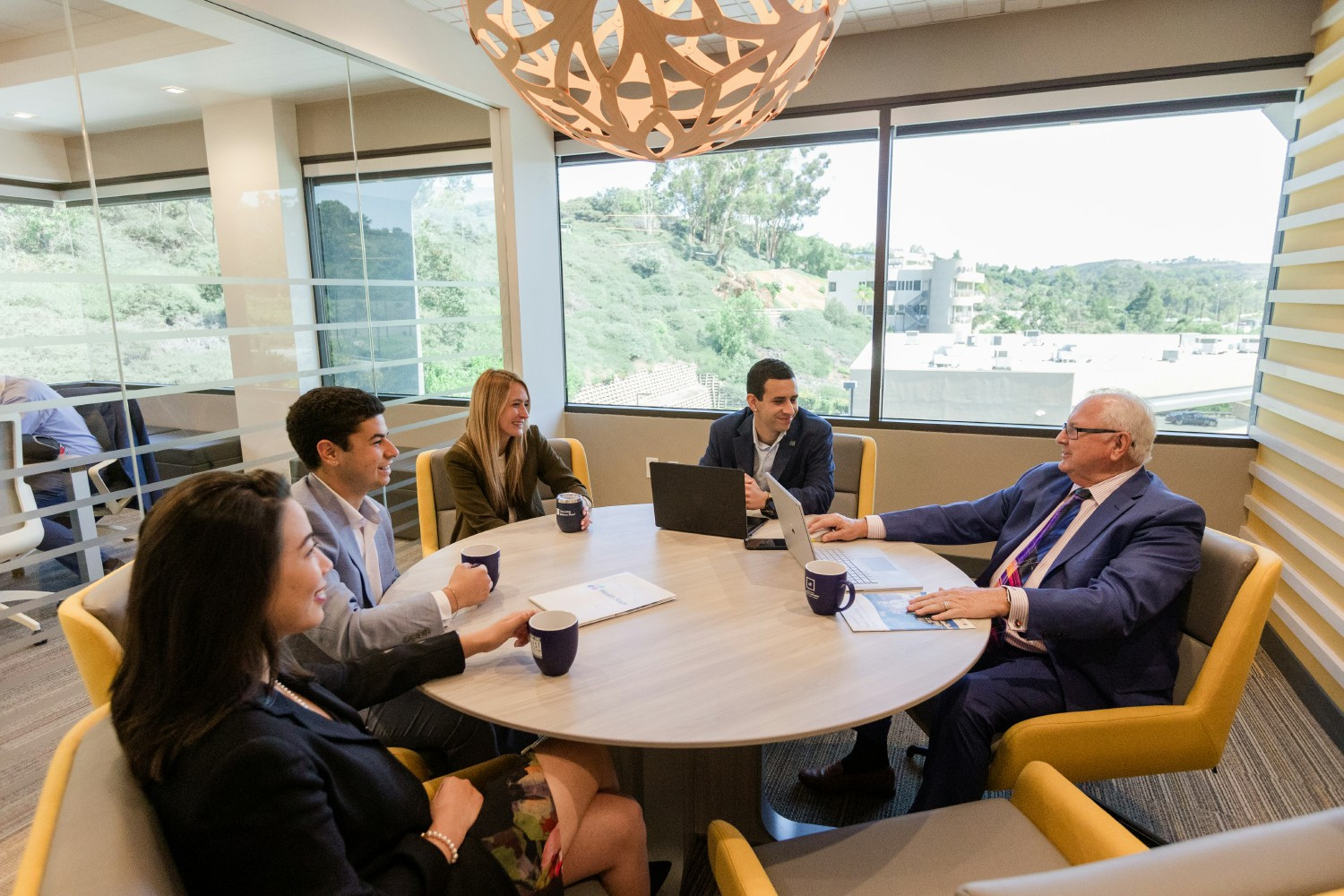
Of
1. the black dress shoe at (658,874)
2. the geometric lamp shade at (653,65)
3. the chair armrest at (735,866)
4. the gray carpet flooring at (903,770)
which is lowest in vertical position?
the gray carpet flooring at (903,770)

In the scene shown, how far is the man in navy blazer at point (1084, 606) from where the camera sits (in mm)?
1673

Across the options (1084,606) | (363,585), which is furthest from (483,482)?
(1084,606)

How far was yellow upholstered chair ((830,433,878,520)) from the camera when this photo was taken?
288cm

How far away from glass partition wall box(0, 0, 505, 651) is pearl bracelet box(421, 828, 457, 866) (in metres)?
1.73

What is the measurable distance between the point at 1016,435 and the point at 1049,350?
0.48 m

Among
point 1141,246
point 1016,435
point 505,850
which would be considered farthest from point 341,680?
point 1141,246

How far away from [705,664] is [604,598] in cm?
40

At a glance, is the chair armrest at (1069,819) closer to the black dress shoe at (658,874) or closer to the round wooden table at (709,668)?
the round wooden table at (709,668)

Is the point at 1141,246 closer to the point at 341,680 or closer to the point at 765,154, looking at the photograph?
the point at 765,154

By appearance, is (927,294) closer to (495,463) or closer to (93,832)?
(495,463)

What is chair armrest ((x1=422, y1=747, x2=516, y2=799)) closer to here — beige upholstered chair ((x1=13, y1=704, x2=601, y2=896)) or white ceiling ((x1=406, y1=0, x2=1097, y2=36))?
beige upholstered chair ((x1=13, y1=704, x2=601, y2=896))

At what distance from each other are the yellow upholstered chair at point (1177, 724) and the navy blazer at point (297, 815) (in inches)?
44.1

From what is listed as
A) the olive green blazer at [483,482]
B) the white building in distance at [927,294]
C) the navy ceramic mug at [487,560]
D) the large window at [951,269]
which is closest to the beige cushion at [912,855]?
the navy ceramic mug at [487,560]

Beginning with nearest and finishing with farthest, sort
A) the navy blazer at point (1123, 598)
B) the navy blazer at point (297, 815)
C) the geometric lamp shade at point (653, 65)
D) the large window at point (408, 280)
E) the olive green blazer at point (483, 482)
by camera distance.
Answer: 1. the navy blazer at point (297, 815)
2. the geometric lamp shade at point (653, 65)
3. the navy blazer at point (1123, 598)
4. the olive green blazer at point (483, 482)
5. the large window at point (408, 280)
